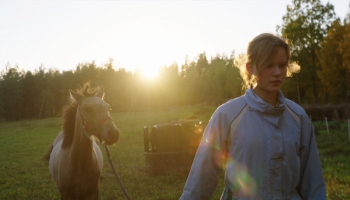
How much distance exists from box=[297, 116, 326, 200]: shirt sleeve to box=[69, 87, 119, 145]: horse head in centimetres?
324

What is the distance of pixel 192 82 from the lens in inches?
2798

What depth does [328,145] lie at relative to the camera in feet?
42.8

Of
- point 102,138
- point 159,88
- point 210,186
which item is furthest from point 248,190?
point 159,88

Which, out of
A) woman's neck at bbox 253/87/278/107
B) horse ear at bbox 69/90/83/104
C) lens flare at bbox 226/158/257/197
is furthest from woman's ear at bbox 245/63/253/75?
horse ear at bbox 69/90/83/104

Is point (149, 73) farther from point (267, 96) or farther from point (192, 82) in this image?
point (267, 96)

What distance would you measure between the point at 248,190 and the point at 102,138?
3366mm

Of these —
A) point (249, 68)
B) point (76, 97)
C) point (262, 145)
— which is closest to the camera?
point (262, 145)

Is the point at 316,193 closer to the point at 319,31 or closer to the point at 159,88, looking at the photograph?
the point at 319,31

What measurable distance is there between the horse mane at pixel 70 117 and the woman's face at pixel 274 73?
391 cm

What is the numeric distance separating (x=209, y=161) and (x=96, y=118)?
3.38 meters

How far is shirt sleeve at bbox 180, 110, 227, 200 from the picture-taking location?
1.93 metres

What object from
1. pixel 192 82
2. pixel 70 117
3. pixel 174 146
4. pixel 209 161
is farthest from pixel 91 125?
pixel 192 82

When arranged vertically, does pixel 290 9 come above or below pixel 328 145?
above

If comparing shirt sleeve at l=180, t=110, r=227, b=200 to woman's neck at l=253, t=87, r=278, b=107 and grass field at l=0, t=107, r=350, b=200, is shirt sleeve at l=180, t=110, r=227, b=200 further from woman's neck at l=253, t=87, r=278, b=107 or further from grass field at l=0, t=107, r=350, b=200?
grass field at l=0, t=107, r=350, b=200
